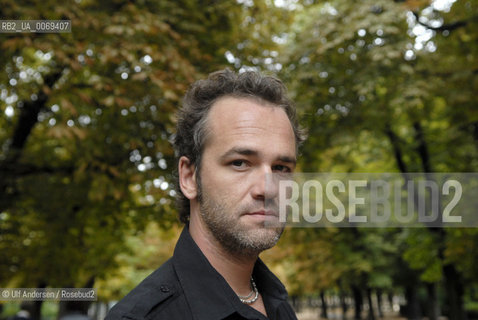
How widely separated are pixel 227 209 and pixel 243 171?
19cm

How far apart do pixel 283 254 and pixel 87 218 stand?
42.9 ft

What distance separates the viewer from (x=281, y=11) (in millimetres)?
9867

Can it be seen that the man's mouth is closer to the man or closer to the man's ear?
the man

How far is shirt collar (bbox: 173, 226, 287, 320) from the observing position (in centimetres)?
197

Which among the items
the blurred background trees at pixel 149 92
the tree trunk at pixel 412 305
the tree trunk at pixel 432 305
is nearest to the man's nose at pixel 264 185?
the blurred background trees at pixel 149 92

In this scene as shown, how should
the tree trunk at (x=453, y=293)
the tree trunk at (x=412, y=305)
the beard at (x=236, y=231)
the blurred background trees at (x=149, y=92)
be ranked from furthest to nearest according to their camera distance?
1. the tree trunk at (x=412, y=305)
2. the tree trunk at (x=453, y=293)
3. the blurred background trees at (x=149, y=92)
4. the beard at (x=236, y=231)

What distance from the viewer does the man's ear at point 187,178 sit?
7.92ft

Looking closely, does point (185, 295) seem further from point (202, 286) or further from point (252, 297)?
point (252, 297)

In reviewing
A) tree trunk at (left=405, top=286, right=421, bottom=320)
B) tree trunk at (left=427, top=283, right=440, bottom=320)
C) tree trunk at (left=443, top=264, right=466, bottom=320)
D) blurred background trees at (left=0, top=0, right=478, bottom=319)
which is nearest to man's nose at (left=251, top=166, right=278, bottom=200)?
blurred background trees at (left=0, top=0, right=478, bottom=319)

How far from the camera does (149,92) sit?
621cm

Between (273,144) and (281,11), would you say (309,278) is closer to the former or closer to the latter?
(281,11)

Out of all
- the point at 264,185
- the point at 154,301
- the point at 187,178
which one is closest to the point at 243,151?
the point at 264,185

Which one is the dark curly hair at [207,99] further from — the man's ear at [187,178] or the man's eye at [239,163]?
the man's eye at [239,163]

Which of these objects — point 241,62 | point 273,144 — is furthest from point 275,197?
point 241,62
